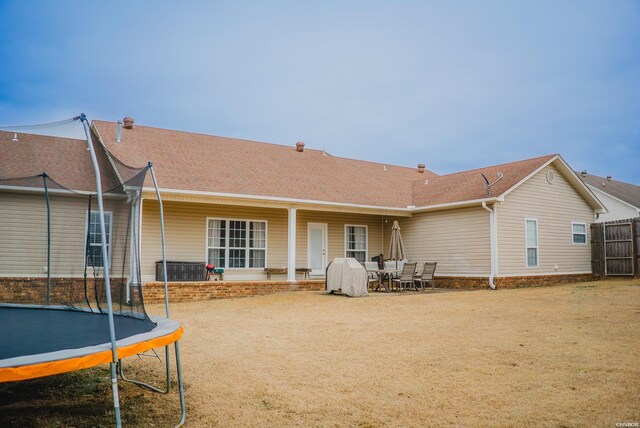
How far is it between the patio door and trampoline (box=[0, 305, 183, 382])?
39.4ft

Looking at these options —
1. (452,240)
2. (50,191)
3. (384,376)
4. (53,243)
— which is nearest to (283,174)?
(452,240)

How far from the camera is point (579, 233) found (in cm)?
1897

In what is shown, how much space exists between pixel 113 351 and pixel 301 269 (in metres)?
13.3

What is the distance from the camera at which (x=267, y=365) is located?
20.1ft

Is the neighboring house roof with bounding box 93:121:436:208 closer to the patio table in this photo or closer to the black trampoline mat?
the patio table

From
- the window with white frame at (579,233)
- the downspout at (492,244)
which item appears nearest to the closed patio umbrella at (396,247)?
the downspout at (492,244)

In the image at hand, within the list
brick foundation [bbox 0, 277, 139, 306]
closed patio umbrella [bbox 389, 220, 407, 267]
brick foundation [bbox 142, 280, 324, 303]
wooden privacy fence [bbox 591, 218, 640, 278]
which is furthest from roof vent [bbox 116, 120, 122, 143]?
wooden privacy fence [bbox 591, 218, 640, 278]

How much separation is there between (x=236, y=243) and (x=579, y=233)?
12686mm

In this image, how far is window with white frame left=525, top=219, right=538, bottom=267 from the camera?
669 inches

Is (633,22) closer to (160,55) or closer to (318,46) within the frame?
(318,46)

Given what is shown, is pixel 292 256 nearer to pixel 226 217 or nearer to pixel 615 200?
pixel 226 217

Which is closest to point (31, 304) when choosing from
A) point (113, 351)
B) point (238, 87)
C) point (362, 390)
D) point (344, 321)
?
point (113, 351)

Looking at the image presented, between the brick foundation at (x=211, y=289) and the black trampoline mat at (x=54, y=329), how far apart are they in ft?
22.6

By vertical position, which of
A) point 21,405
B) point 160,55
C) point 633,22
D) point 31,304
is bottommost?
point 21,405
